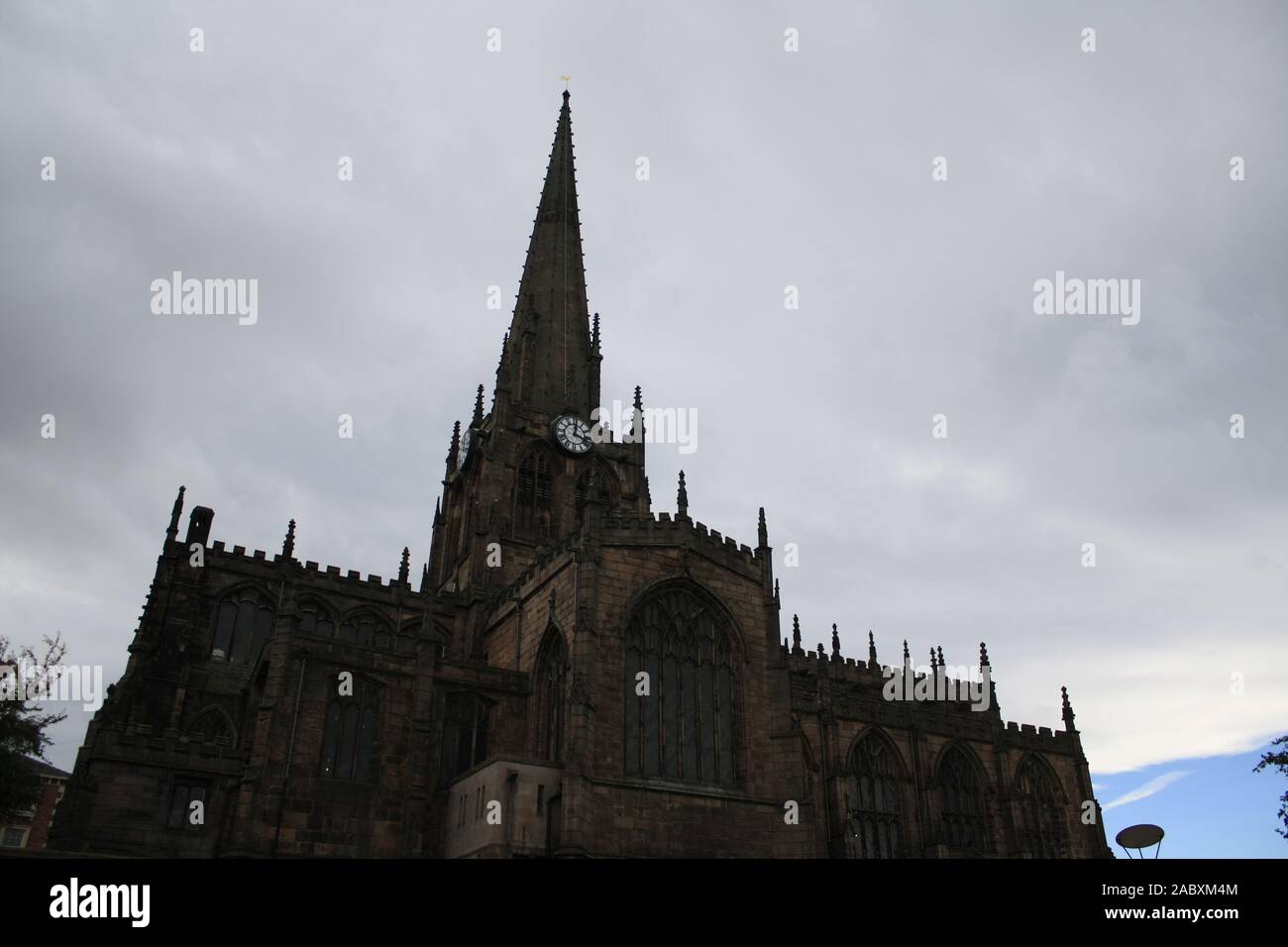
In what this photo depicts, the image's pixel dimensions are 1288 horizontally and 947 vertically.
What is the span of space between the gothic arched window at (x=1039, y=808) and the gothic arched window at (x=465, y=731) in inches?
1004

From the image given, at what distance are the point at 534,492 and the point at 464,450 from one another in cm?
630

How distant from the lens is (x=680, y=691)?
30.2 m

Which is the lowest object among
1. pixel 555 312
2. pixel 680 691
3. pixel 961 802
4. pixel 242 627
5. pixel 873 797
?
pixel 961 802

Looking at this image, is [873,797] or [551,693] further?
[873,797]

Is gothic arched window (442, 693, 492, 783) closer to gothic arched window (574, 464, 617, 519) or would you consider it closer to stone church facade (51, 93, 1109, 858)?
stone church facade (51, 93, 1109, 858)

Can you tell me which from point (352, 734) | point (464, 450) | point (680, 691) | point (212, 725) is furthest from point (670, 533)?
Result: point (464, 450)

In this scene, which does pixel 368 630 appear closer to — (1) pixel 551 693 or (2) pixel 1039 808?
(1) pixel 551 693

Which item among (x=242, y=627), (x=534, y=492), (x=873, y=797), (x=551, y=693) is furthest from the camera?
(x=534, y=492)

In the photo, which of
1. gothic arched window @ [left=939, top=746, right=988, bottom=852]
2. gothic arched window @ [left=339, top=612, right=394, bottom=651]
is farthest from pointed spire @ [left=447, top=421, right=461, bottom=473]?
gothic arched window @ [left=939, top=746, right=988, bottom=852]

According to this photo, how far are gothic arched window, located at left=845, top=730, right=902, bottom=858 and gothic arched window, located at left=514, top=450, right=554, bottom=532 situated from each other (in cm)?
1864

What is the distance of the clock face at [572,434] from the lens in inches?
2016
